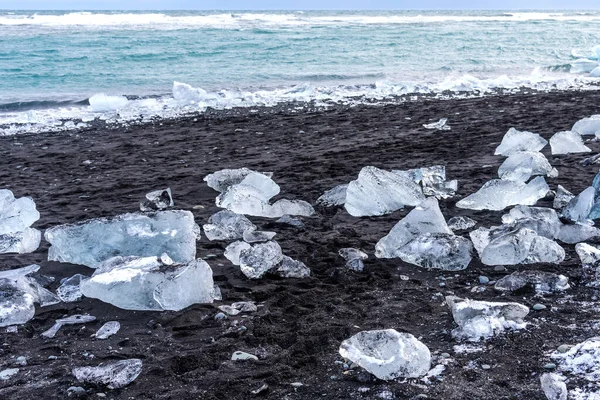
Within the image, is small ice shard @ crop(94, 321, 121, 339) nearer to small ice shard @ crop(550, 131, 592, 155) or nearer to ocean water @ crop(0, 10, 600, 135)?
small ice shard @ crop(550, 131, 592, 155)

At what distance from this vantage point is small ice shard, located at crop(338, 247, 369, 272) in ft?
11.3

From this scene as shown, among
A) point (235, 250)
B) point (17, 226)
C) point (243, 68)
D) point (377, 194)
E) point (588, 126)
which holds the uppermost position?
point (588, 126)

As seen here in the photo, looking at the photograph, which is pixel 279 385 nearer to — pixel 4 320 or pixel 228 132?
pixel 4 320

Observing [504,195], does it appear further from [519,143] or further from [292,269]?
[292,269]

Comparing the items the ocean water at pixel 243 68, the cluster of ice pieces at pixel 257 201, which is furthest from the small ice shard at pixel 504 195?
the ocean water at pixel 243 68

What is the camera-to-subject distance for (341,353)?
2.51 meters

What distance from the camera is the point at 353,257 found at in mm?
3564

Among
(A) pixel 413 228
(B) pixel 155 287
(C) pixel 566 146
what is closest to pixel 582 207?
(A) pixel 413 228

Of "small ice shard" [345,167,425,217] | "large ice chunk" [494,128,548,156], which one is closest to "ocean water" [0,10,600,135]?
"large ice chunk" [494,128,548,156]

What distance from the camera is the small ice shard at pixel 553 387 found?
7.11ft

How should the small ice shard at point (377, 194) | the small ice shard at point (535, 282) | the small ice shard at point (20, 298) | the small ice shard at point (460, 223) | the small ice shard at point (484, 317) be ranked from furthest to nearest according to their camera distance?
1. the small ice shard at point (377, 194)
2. the small ice shard at point (460, 223)
3. the small ice shard at point (535, 282)
4. the small ice shard at point (20, 298)
5. the small ice shard at point (484, 317)

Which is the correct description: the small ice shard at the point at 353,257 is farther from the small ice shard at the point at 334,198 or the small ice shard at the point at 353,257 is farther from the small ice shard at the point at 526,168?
the small ice shard at the point at 526,168

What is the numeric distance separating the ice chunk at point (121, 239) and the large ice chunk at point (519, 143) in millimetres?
3374

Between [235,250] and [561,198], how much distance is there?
2.31 meters
